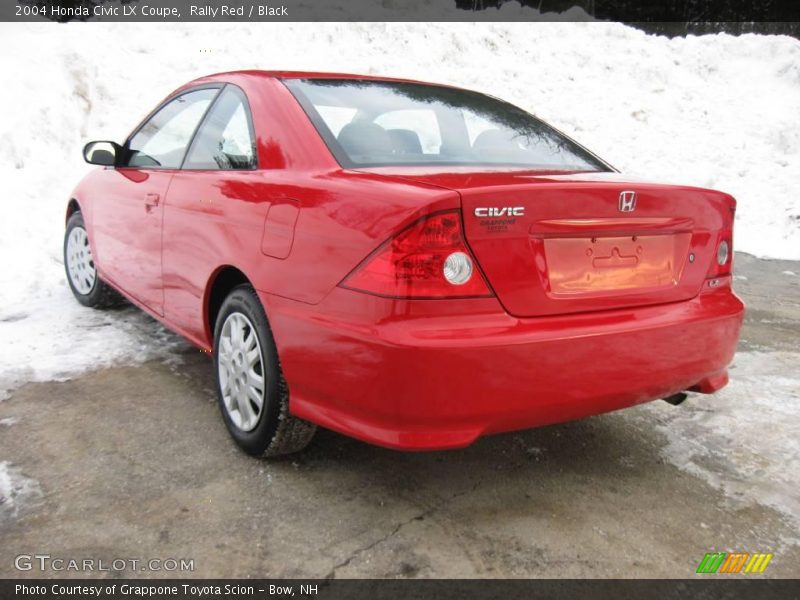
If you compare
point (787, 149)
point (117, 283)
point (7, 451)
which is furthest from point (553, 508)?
point (787, 149)

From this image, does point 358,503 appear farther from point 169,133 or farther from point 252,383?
point 169,133

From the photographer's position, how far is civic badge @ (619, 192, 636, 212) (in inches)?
87.1

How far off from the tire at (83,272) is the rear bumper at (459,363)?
264cm

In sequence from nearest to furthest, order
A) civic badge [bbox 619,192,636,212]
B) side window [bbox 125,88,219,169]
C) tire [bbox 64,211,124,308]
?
1. civic badge [bbox 619,192,636,212]
2. side window [bbox 125,88,219,169]
3. tire [bbox 64,211,124,308]

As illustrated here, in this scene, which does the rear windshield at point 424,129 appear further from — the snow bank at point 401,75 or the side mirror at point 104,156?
the snow bank at point 401,75

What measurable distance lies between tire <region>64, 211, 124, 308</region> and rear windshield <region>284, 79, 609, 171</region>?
243 cm

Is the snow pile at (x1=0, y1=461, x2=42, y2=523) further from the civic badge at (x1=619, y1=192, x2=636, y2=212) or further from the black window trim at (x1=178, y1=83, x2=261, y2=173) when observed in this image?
the civic badge at (x1=619, y1=192, x2=636, y2=212)

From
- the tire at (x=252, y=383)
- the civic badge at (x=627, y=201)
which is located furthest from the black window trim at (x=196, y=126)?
the civic badge at (x=627, y=201)

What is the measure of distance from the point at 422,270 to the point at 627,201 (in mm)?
765

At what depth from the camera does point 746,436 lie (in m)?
3.02

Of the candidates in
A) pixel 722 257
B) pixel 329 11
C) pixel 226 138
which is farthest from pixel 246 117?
pixel 329 11

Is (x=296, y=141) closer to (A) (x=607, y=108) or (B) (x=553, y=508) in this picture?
(B) (x=553, y=508)

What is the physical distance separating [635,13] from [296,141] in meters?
23.2

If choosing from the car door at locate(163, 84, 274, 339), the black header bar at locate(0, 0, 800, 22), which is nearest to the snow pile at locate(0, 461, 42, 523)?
the car door at locate(163, 84, 274, 339)
